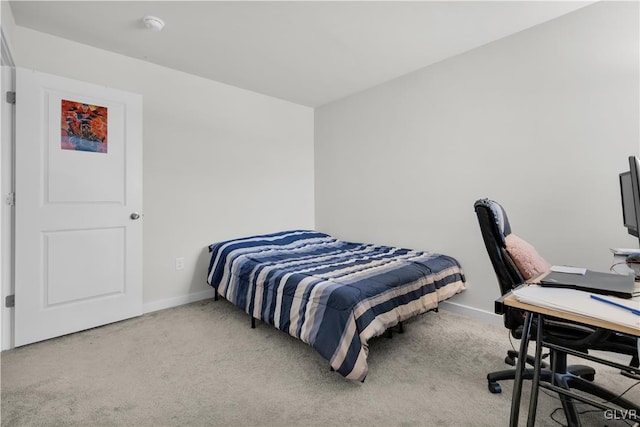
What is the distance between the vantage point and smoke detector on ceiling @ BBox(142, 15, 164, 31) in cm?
225

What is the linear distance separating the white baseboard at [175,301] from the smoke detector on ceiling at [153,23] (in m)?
2.36

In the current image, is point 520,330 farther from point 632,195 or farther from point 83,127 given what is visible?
point 83,127

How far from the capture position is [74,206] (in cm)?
243

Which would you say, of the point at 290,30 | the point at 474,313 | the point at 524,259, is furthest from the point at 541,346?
the point at 290,30

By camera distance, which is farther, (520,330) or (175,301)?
(175,301)

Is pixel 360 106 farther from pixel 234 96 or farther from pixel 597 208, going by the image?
pixel 597 208

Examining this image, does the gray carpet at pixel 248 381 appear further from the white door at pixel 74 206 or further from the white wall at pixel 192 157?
the white wall at pixel 192 157

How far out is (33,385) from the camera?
1768 millimetres

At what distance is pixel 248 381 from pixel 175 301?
1.64 m

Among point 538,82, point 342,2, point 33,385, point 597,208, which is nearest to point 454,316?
point 597,208

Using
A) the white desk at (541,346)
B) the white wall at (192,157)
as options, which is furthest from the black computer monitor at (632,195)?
the white wall at (192,157)

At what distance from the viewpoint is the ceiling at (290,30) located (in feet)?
7.03

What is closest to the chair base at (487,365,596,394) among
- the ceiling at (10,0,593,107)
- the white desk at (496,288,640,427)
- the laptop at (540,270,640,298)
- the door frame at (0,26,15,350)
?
the white desk at (496,288,640,427)

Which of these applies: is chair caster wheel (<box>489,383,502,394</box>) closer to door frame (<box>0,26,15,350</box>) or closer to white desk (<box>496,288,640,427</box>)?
white desk (<box>496,288,640,427</box>)
